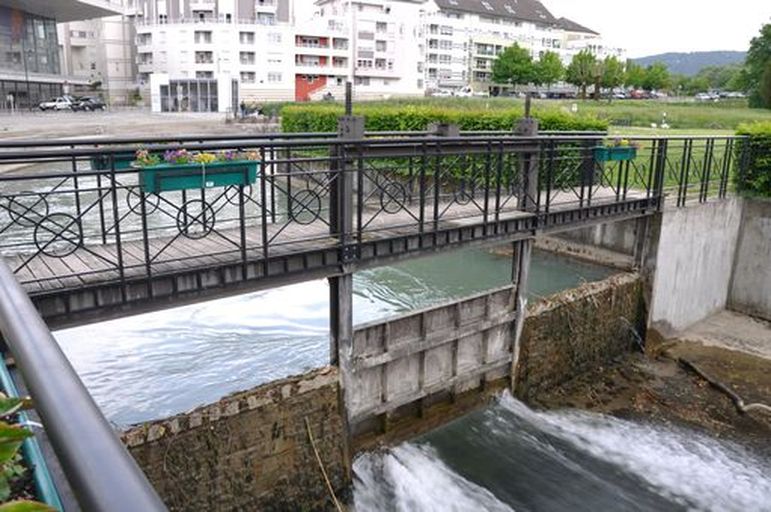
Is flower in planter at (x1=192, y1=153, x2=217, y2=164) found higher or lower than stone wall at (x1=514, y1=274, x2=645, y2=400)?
higher

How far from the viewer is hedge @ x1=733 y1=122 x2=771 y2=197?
610 inches

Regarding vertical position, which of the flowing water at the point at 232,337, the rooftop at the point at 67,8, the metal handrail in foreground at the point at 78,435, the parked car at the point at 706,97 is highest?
the rooftop at the point at 67,8

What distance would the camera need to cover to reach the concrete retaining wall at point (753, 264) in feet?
50.2

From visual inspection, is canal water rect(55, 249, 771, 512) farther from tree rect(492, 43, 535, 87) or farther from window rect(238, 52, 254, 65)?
tree rect(492, 43, 535, 87)

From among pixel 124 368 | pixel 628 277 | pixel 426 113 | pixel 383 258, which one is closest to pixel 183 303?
pixel 383 258

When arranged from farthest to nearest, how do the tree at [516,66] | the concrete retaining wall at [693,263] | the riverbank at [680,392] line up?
the tree at [516,66], the concrete retaining wall at [693,263], the riverbank at [680,392]

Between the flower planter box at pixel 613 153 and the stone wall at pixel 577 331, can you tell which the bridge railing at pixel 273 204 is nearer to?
the flower planter box at pixel 613 153

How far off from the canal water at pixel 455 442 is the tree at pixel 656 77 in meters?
87.2

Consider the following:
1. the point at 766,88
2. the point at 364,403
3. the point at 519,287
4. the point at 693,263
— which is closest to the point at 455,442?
the point at 364,403

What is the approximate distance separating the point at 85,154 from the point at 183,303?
174 cm

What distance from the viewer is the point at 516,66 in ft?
263

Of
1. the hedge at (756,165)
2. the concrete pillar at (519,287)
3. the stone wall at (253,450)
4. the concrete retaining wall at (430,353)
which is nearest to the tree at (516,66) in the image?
the hedge at (756,165)

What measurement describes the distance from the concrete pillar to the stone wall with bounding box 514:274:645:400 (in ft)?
0.44

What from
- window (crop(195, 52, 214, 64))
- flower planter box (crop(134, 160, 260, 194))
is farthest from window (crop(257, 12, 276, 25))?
flower planter box (crop(134, 160, 260, 194))
